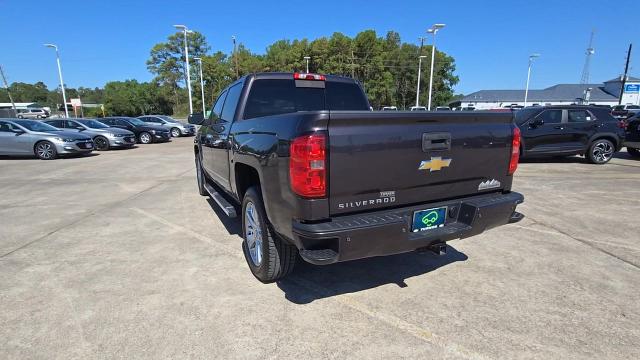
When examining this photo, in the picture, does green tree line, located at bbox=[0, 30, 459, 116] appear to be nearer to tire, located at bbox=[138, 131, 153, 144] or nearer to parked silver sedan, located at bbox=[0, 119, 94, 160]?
tire, located at bbox=[138, 131, 153, 144]

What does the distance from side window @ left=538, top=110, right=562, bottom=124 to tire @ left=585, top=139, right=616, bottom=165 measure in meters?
1.41

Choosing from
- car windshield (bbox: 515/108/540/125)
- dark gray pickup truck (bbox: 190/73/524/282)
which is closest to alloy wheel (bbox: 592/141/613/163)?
car windshield (bbox: 515/108/540/125)

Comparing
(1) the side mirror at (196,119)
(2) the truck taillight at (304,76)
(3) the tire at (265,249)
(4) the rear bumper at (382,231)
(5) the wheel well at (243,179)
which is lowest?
(3) the tire at (265,249)

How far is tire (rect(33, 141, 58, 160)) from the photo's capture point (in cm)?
1281

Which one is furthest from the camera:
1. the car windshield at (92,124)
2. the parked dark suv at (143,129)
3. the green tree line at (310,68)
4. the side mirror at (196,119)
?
the green tree line at (310,68)

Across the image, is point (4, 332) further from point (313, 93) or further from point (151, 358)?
point (313, 93)

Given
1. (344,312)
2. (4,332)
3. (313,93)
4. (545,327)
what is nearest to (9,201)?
(4,332)

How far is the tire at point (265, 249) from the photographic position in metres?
3.00

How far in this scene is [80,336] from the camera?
98.7 inches

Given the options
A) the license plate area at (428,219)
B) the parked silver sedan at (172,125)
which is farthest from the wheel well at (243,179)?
the parked silver sedan at (172,125)

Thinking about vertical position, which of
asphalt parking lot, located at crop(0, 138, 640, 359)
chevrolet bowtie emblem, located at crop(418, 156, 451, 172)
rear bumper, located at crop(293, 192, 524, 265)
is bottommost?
asphalt parking lot, located at crop(0, 138, 640, 359)

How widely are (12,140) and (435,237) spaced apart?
16.0 m

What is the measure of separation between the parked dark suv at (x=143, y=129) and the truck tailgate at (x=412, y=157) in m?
20.5

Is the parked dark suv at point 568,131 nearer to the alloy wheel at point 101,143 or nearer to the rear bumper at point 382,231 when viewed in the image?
the rear bumper at point 382,231
